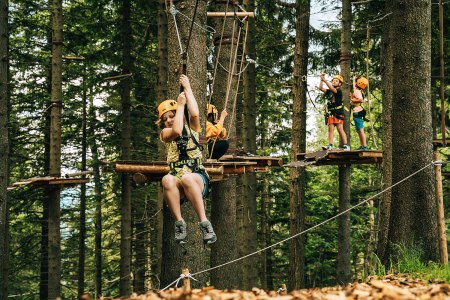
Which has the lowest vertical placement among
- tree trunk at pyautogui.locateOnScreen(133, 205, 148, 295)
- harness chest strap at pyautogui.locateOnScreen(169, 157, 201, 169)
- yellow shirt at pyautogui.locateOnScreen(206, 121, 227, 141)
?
tree trunk at pyautogui.locateOnScreen(133, 205, 148, 295)

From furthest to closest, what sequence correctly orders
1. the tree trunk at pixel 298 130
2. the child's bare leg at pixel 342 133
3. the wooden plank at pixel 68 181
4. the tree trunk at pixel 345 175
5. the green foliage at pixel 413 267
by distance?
the tree trunk at pixel 298 130
the tree trunk at pixel 345 175
the wooden plank at pixel 68 181
the child's bare leg at pixel 342 133
the green foliage at pixel 413 267

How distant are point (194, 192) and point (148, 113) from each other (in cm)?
1331

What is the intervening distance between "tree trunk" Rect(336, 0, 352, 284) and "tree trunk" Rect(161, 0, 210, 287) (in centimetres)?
686

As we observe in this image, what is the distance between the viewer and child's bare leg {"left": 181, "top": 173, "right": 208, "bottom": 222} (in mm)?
6516

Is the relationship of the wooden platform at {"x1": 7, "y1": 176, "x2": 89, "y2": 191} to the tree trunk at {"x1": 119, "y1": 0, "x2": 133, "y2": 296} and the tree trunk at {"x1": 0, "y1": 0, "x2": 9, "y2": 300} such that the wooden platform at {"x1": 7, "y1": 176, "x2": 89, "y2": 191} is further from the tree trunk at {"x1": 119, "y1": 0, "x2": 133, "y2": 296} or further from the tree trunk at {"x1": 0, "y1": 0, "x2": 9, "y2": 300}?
the tree trunk at {"x1": 119, "y1": 0, "x2": 133, "y2": 296}

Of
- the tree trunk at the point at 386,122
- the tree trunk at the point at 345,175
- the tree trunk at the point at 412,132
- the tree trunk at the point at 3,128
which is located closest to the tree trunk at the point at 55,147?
the tree trunk at the point at 3,128

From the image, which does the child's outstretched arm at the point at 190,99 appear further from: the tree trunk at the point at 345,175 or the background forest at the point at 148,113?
the tree trunk at the point at 345,175

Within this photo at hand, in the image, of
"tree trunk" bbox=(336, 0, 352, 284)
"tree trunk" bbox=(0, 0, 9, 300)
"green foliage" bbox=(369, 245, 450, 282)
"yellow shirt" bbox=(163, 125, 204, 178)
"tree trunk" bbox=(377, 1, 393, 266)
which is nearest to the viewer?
"green foliage" bbox=(369, 245, 450, 282)

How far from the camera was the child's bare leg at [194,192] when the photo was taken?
21.4ft

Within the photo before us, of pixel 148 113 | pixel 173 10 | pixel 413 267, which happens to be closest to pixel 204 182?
pixel 173 10

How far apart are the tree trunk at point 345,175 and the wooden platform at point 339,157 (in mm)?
1429

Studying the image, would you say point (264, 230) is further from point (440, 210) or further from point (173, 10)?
point (173, 10)

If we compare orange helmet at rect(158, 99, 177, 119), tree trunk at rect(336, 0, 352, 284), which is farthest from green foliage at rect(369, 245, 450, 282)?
tree trunk at rect(336, 0, 352, 284)

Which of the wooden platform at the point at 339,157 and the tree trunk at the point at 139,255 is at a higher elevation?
the wooden platform at the point at 339,157
